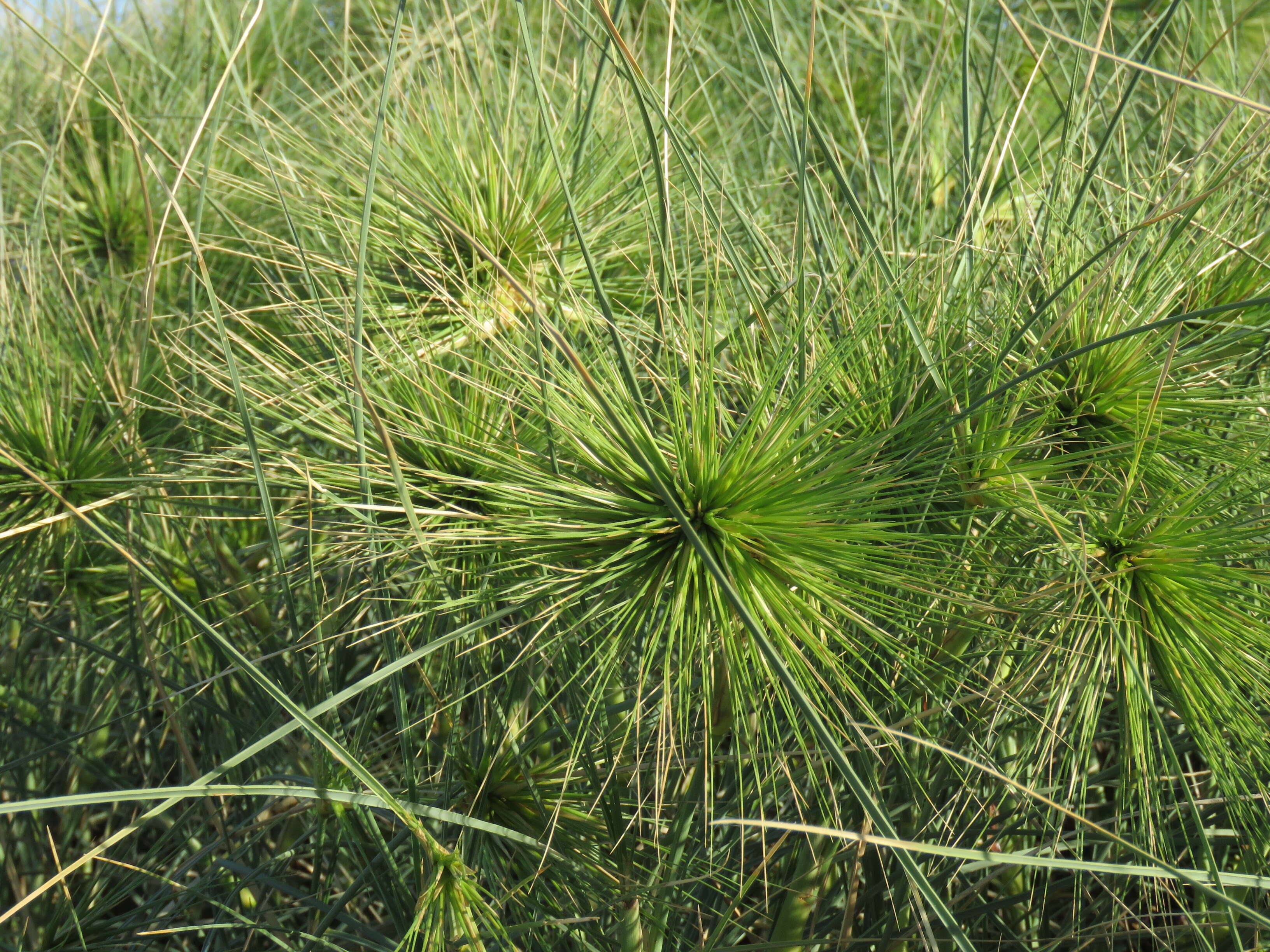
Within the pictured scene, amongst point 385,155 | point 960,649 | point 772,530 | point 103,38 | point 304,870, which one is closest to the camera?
point 772,530

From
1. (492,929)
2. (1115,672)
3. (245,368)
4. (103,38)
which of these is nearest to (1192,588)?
(1115,672)

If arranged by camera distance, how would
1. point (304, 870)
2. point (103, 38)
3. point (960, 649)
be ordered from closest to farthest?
point (960, 649), point (304, 870), point (103, 38)

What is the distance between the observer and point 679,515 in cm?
33

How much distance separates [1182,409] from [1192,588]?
99 mm

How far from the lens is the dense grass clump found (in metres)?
0.41

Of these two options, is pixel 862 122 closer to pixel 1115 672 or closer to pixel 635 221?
pixel 635 221

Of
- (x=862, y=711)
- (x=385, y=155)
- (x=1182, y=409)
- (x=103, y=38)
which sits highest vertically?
(x=103, y=38)

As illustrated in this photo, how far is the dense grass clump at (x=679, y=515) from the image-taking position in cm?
41

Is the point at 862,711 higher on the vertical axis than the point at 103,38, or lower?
lower

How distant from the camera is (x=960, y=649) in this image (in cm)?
51

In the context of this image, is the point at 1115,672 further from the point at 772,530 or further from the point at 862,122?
the point at 862,122

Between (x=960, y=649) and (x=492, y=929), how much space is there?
0.27 m

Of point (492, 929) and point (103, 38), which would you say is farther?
point (103, 38)

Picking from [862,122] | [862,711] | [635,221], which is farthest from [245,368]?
[862,122]
